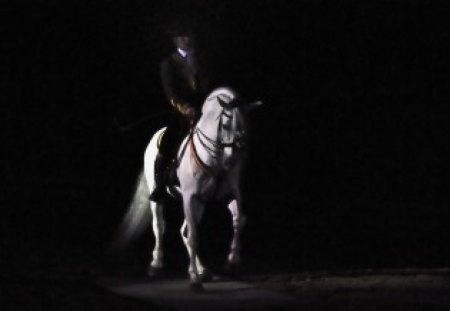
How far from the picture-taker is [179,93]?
11727 millimetres

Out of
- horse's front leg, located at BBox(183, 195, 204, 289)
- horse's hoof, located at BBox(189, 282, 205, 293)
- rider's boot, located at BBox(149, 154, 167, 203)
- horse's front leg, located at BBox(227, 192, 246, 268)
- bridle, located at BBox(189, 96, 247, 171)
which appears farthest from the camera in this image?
rider's boot, located at BBox(149, 154, 167, 203)

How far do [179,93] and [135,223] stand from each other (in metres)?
7.11

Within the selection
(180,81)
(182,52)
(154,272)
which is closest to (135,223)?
(154,272)

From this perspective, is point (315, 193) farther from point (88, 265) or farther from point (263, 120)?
point (88, 265)

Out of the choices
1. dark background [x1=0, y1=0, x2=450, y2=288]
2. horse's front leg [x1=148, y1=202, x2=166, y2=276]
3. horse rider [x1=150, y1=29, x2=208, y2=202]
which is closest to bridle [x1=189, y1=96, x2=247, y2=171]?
horse rider [x1=150, y1=29, x2=208, y2=202]

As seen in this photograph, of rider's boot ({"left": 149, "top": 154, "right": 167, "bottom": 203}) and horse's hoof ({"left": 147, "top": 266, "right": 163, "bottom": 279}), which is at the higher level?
rider's boot ({"left": 149, "top": 154, "right": 167, "bottom": 203})

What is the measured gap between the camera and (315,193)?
26781 millimetres

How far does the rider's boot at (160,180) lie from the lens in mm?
12250

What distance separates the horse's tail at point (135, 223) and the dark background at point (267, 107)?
0.51 metres

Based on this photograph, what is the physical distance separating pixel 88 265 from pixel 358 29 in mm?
17820

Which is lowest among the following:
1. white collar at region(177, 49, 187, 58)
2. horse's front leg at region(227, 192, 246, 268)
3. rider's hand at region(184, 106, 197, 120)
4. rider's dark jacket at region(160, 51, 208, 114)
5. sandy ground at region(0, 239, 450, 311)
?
sandy ground at region(0, 239, 450, 311)

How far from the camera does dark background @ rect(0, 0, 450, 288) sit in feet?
76.5

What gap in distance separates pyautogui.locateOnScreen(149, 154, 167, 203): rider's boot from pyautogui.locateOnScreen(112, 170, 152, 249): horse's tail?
65.4 inches

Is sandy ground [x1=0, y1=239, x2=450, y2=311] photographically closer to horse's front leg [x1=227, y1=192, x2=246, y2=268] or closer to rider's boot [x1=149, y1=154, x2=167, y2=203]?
horse's front leg [x1=227, y1=192, x2=246, y2=268]
